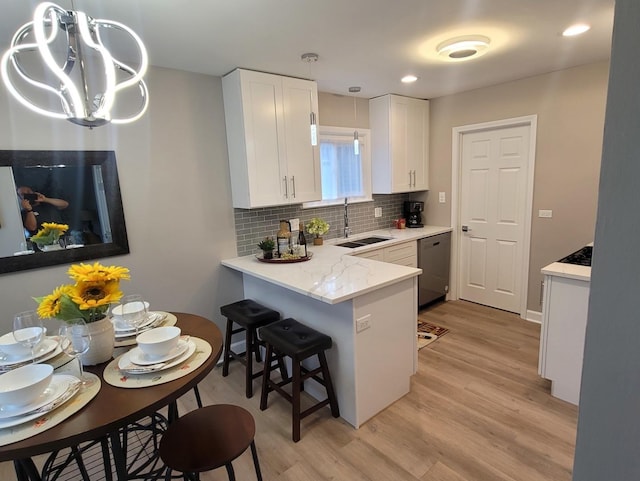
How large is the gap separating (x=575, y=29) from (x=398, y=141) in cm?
194

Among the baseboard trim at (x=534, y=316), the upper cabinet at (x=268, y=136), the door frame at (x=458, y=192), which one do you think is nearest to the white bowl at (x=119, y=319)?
the upper cabinet at (x=268, y=136)

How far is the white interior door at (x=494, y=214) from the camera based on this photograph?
12.3ft

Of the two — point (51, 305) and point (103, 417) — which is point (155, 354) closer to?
point (103, 417)

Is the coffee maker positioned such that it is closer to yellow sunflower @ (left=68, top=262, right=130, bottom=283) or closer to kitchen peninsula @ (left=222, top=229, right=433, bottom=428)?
kitchen peninsula @ (left=222, top=229, right=433, bottom=428)

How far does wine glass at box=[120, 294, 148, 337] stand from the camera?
180 centimetres

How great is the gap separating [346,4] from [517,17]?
1.10m

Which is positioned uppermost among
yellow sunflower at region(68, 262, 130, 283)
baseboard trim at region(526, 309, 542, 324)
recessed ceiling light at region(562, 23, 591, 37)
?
recessed ceiling light at region(562, 23, 591, 37)

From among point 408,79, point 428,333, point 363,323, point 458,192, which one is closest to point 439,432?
point 363,323

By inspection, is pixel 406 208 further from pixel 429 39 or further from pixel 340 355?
pixel 340 355

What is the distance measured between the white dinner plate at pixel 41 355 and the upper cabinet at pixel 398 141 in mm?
3435

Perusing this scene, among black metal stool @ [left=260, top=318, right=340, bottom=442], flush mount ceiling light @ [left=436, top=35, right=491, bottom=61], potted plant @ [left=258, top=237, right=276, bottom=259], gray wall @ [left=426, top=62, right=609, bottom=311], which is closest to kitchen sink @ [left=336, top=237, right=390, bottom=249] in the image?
potted plant @ [left=258, top=237, right=276, bottom=259]

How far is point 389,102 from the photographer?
3938mm

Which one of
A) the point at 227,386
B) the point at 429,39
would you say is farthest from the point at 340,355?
the point at 429,39

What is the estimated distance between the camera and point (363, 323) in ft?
7.16
